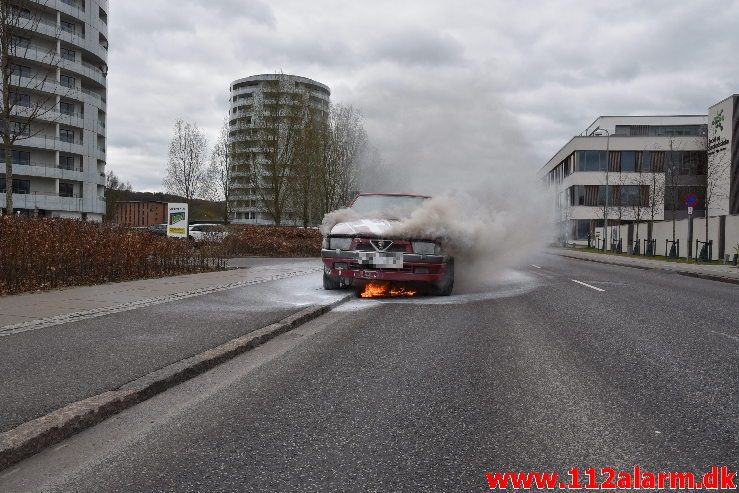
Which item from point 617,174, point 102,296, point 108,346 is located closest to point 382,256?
point 102,296

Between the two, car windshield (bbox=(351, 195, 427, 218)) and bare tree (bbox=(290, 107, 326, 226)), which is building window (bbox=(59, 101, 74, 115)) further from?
car windshield (bbox=(351, 195, 427, 218))

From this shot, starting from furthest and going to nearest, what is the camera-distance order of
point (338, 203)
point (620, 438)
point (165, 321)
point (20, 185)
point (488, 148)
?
point (20, 185) → point (338, 203) → point (488, 148) → point (165, 321) → point (620, 438)

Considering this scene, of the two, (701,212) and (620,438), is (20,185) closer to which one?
(620,438)

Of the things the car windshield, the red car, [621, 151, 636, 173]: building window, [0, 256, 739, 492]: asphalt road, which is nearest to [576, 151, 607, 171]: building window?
[621, 151, 636, 173]: building window

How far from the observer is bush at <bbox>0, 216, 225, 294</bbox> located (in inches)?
337

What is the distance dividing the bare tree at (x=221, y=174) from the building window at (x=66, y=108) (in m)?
14.5

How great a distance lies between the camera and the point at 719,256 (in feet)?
87.7

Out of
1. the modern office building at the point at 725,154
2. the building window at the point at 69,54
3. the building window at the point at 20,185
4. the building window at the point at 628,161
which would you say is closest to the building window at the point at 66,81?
the building window at the point at 69,54

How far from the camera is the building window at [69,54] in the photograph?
166 feet

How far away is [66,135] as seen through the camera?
51.1 meters

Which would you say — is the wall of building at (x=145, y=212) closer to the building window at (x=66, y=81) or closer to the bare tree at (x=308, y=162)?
the building window at (x=66, y=81)

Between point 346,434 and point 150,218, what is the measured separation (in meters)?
84.8

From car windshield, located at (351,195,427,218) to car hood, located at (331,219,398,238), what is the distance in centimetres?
56

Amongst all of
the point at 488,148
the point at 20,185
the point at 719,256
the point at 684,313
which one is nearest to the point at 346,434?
the point at 684,313
